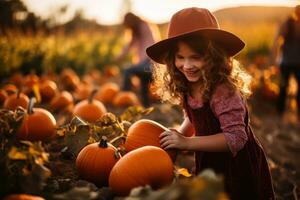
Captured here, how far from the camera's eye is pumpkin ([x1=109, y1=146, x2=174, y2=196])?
2098 mm

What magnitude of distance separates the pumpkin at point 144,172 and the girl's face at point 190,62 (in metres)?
0.61

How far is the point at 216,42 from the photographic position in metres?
2.56

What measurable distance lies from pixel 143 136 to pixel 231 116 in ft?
2.01

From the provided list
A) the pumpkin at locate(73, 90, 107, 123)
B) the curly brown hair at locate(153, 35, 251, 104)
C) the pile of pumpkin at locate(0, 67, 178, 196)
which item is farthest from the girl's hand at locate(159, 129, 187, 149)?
the pumpkin at locate(73, 90, 107, 123)

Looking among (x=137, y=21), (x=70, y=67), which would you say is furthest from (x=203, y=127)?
(x=70, y=67)

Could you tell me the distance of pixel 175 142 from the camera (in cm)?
237

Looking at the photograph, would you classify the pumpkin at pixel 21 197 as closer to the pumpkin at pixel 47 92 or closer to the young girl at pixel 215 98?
the young girl at pixel 215 98

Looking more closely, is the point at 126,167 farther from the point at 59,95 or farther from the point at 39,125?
the point at 59,95

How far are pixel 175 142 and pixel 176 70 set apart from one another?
613mm

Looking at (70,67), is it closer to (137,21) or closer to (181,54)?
(137,21)

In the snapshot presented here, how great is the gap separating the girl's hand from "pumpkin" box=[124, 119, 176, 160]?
0.30ft

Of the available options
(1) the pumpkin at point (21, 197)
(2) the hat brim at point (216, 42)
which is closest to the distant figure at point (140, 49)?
(2) the hat brim at point (216, 42)

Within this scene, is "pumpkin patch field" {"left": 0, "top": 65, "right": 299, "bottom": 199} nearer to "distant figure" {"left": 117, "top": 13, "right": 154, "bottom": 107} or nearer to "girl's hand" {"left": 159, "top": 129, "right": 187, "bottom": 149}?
"girl's hand" {"left": 159, "top": 129, "right": 187, "bottom": 149}

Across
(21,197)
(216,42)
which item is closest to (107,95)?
(216,42)
